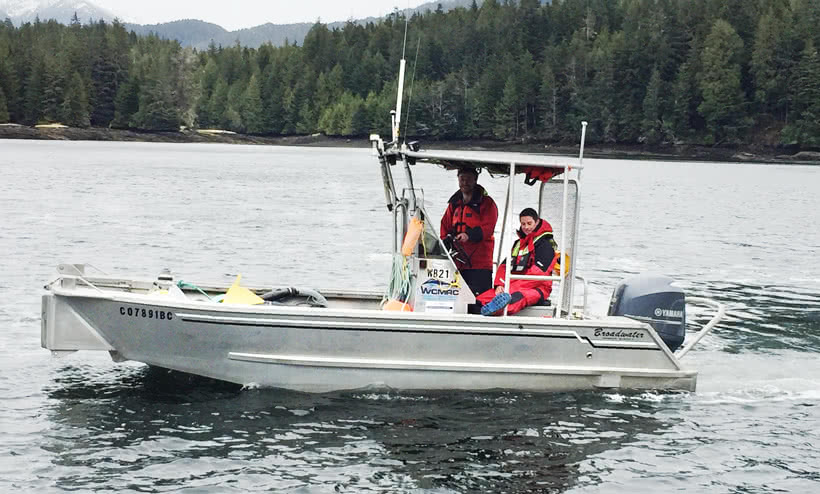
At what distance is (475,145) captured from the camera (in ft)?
412

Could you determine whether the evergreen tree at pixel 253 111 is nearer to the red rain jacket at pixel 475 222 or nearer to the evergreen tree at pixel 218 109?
the evergreen tree at pixel 218 109

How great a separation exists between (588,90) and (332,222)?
95483 millimetres

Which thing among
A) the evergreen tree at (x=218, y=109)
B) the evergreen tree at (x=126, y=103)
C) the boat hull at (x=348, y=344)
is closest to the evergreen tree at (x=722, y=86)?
the evergreen tree at (x=126, y=103)

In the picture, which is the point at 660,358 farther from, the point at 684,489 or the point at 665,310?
the point at 684,489

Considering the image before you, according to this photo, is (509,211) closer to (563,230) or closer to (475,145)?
(563,230)

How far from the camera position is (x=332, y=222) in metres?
35.5

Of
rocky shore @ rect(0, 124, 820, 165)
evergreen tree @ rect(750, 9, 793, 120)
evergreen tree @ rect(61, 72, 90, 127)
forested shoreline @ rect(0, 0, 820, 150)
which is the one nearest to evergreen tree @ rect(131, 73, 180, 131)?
forested shoreline @ rect(0, 0, 820, 150)

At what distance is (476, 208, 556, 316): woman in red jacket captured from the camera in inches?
452

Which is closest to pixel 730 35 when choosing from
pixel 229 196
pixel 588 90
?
pixel 588 90

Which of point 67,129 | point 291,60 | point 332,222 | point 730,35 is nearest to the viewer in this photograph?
point 332,222

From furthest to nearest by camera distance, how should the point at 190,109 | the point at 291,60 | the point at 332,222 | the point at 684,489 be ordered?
1. the point at 291,60
2. the point at 190,109
3. the point at 332,222
4. the point at 684,489

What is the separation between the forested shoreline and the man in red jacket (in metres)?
101

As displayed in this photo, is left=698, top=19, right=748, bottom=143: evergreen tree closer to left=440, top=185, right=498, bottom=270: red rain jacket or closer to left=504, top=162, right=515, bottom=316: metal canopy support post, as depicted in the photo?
left=504, top=162, right=515, bottom=316: metal canopy support post

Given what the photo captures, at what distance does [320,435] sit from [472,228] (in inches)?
110
